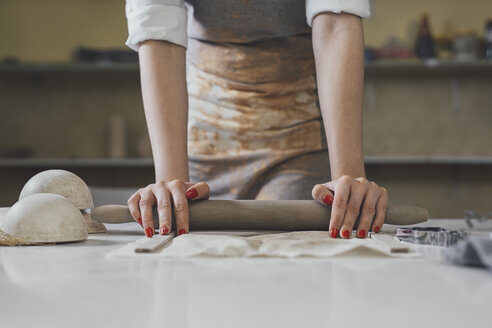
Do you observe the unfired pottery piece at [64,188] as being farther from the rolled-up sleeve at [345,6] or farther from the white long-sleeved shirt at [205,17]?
the rolled-up sleeve at [345,6]

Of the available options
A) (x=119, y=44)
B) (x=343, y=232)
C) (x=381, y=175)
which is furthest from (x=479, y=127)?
(x=343, y=232)

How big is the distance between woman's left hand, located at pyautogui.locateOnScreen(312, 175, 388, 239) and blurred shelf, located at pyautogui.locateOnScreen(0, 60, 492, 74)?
2177mm

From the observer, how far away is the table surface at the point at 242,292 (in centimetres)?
35

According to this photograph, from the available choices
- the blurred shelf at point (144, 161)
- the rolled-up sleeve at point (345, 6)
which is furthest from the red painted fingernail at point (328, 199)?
the blurred shelf at point (144, 161)

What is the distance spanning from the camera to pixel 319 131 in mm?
1246

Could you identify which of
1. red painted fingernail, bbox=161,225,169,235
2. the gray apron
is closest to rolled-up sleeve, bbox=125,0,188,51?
the gray apron

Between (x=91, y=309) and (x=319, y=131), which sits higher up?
(x=319, y=131)

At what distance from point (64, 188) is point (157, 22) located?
0.40m

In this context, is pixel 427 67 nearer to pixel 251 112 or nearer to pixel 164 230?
pixel 251 112

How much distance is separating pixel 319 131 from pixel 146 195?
1.84ft

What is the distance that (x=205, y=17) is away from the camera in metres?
1.26

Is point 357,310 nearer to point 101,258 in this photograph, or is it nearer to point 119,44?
point 101,258

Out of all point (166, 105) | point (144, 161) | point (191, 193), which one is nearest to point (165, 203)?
point (191, 193)

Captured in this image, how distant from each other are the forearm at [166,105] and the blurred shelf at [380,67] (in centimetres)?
188
